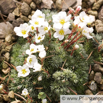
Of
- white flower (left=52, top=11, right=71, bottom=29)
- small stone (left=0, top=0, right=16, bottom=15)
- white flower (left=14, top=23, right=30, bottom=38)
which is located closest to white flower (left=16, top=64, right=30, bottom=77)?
white flower (left=14, top=23, right=30, bottom=38)

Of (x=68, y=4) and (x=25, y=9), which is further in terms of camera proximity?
(x=68, y=4)

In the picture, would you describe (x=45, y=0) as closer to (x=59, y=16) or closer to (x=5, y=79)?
(x=59, y=16)

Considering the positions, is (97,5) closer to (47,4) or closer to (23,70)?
(47,4)

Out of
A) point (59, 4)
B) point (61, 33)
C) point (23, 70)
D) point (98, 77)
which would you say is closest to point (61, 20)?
point (61, 33)

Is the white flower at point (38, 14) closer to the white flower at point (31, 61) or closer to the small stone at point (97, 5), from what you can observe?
the white flower at point (31, 61)

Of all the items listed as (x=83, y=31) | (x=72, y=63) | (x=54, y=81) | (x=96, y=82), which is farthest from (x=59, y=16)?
(x=96, y=82)

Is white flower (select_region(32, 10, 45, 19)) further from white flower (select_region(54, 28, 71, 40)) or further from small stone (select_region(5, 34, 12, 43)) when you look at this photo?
small stone (select_region(5, 34, 12, 43))
